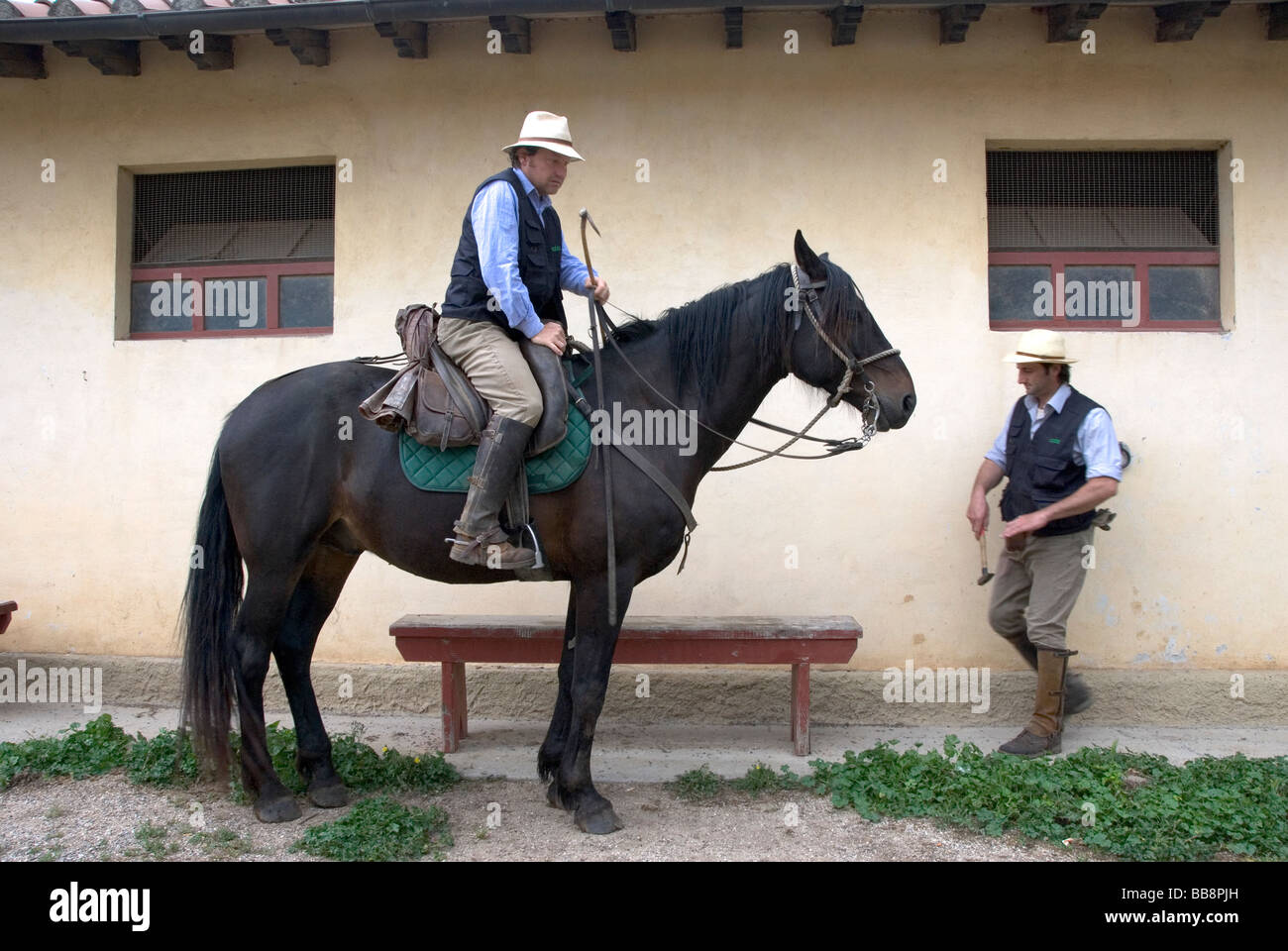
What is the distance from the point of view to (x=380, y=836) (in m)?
3.70

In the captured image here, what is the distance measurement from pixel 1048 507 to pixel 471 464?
3.00m

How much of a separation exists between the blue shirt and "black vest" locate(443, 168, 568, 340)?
0.05m

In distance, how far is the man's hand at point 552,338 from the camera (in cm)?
378

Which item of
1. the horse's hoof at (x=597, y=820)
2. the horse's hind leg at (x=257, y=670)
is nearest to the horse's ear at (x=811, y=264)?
the horse's hoof at (x=597, y=820)

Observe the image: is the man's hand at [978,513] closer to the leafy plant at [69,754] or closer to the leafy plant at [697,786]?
the leafy plant at [697,786]

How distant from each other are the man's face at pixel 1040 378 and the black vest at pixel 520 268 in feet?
8.57

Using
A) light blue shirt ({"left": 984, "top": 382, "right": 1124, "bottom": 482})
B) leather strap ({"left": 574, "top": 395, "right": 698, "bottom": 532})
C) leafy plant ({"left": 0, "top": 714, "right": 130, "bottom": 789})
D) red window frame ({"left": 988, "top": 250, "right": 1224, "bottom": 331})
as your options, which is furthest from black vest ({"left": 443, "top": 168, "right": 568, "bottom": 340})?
red window frame ({"left": 988, "top": 250, "right": 1224, "bottom": 331})

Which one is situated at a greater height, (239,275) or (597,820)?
(239,275)

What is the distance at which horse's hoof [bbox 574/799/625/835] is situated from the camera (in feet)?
12.7

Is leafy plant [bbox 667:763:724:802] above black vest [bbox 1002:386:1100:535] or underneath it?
underneath

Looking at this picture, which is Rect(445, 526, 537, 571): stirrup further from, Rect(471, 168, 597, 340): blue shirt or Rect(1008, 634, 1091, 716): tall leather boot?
Rect(1008, 634, 1091, 716): tall leather boot

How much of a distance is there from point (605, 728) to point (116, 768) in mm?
2603

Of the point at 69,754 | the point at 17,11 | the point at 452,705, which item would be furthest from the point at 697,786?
the point at 17,11

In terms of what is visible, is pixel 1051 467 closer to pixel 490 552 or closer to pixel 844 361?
pixel 844 361
